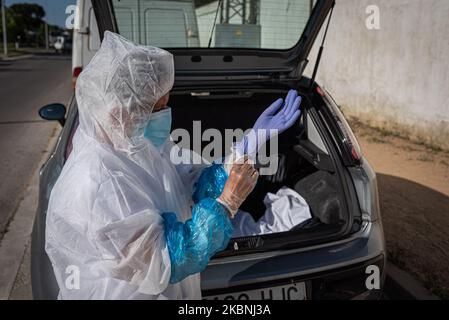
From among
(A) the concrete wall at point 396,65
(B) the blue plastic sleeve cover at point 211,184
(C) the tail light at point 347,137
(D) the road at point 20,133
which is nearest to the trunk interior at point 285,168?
(C) the tail light at point 347,137

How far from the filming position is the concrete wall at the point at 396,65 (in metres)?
6.00

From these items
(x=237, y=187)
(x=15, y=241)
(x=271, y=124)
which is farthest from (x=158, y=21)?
(x=15, y=241)

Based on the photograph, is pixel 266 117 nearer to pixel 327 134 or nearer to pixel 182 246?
pixel 327 134

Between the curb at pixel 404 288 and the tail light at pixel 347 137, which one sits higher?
the tail light at pixel 347 137

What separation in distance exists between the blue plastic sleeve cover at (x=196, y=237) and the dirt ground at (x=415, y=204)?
2.04 m

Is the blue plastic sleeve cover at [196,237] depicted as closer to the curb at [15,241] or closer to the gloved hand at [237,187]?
the gloved hand at [237,187]

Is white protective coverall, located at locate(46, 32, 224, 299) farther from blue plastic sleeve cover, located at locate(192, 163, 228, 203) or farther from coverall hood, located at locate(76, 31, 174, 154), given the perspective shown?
blue plastic sleeve cover, located at locate(192, 163, 228, 203)

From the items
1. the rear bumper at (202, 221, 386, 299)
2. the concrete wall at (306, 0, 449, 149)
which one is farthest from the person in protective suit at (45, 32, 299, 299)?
the concrete wall at (306, 0, 449, 149)

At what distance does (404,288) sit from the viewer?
9.09 feet

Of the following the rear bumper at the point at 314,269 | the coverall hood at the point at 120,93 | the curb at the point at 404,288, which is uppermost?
the coverall hood at the point at 120,93

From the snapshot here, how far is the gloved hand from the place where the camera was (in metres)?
1.42

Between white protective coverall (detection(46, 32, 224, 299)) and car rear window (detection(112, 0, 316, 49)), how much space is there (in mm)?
1125

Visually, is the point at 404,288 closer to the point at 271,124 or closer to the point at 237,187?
the point at 271,124

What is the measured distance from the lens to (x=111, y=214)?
4.16 ft
